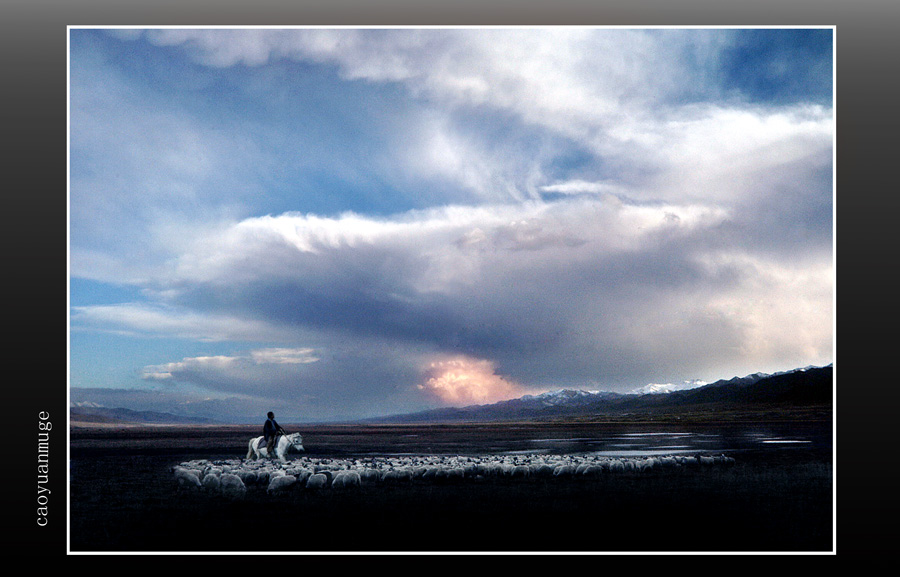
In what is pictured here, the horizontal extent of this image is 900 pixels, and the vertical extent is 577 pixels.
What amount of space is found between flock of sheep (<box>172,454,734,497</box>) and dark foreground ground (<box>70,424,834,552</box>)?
411 millimetres

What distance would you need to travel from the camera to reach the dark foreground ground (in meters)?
14.9

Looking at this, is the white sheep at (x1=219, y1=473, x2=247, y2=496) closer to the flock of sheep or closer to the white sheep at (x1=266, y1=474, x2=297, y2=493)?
the flock of sheep

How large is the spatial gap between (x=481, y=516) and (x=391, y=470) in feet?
12.4

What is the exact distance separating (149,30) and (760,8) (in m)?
16.3

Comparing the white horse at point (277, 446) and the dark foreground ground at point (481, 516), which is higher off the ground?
the white horse at point (277, 446)

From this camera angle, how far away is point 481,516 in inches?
613

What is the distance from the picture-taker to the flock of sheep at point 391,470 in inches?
672

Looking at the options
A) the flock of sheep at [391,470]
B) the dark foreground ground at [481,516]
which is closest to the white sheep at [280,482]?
the flock of sheep at [391,470]

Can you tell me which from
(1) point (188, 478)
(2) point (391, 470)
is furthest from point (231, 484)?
(2) point (391, 470)

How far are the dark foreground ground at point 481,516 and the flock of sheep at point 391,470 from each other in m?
0.41

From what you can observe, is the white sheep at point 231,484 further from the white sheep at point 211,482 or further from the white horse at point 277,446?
the white horse at point 277,446

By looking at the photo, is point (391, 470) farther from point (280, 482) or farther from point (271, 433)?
point (271, 433)

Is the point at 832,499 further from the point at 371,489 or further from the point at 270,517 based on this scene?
the point at 270,517

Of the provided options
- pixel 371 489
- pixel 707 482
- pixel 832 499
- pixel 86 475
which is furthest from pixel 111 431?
pixel 832 499
